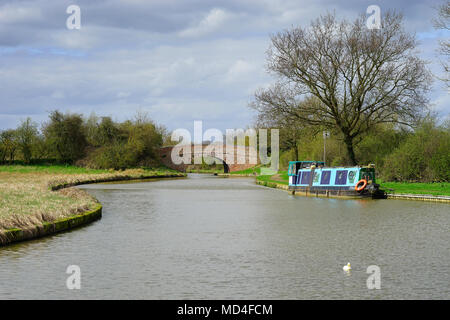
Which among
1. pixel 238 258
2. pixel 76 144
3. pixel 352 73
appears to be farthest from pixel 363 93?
pixel 76 144

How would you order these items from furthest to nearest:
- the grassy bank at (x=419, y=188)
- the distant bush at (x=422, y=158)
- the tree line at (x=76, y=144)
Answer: the tree line at (x=76, y=144), the distant bush at (x=422, y=158), the grassy bank at (x=419, y=188)

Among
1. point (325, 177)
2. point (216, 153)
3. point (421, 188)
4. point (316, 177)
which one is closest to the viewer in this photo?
point (421, 188)

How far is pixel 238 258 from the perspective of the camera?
1163cm

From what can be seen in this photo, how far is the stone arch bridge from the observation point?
77000 millimetres

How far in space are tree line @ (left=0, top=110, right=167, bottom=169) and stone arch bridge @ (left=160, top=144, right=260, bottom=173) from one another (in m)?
5.52

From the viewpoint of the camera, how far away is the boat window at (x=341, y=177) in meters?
31.9

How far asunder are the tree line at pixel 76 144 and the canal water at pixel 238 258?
156 feet

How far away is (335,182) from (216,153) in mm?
47617

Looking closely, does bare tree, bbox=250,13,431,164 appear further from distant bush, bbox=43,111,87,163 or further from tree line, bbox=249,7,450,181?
distant bush, bbox=43,111,87,163

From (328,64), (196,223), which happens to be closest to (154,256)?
(196,223)
